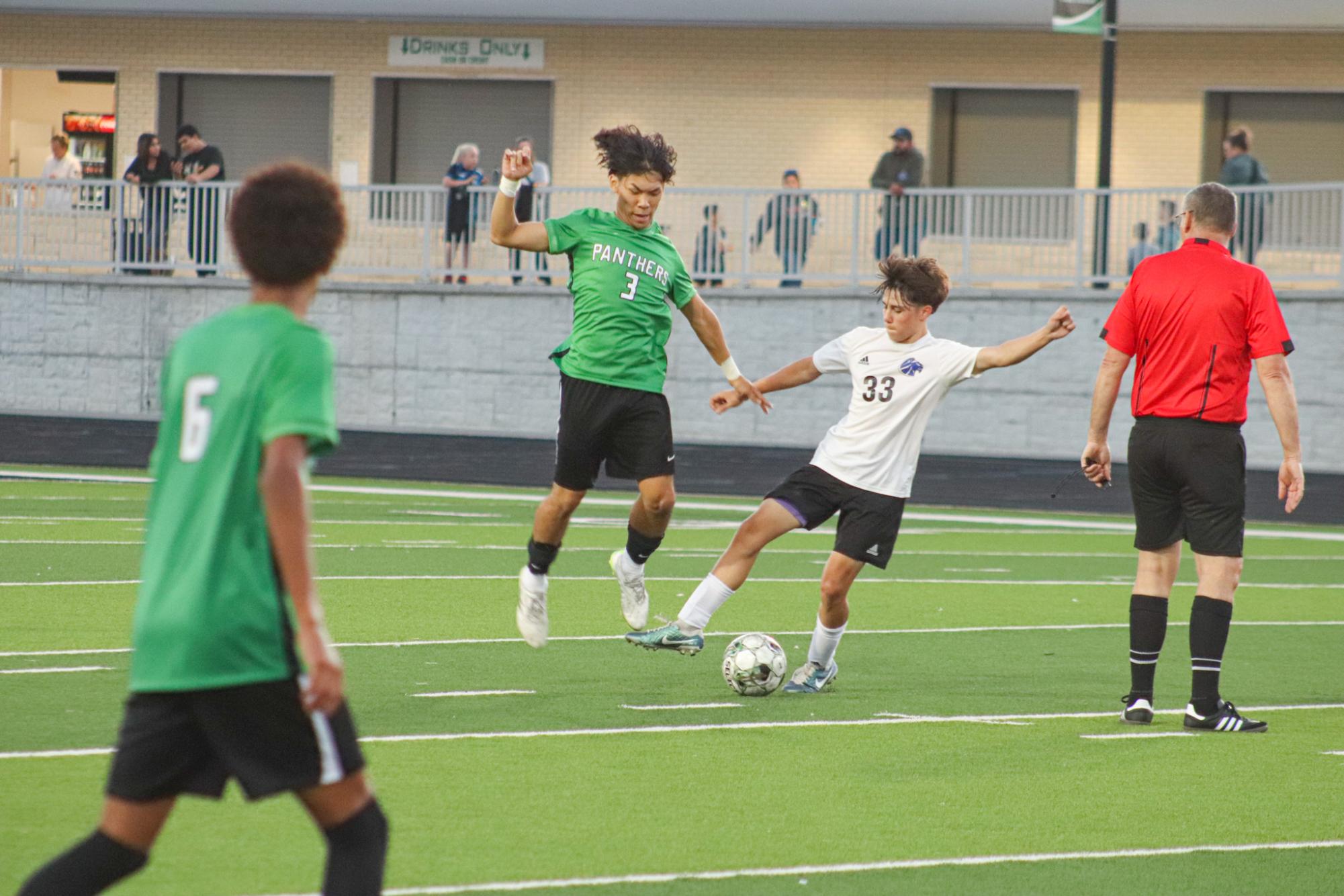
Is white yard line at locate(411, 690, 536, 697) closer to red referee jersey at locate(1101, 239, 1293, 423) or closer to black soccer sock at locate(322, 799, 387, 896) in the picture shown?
red referee jersey at locate(1101, 239, 1293, 423)

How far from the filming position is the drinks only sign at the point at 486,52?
2894 cm

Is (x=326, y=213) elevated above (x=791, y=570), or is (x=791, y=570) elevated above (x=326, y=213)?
(x=326, y=213)

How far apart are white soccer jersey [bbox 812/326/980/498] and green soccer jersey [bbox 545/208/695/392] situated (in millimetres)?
1029

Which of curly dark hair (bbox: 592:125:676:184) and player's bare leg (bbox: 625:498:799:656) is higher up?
curly dark hair (bbox: 592:125:676:184)

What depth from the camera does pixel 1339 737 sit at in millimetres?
7391

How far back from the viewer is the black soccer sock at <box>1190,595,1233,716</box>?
727 cm

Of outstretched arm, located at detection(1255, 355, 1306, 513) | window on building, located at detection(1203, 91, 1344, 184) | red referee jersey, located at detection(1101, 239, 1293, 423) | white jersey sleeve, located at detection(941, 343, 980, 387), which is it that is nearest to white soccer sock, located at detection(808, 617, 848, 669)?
white jersey sleeve, located at detection(941, 343, 980, 387)

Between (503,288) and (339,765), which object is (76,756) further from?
(503,288)

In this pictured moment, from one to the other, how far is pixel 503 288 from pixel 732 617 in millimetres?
12103

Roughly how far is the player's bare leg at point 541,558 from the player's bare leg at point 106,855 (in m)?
4.64

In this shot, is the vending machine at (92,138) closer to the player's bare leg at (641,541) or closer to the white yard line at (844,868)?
the player's bare leg at (641,541)

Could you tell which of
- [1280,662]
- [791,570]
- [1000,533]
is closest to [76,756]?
[1280,662]

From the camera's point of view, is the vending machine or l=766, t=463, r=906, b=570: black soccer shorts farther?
the vending machine

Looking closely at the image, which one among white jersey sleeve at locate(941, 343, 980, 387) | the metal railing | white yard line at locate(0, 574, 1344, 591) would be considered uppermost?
the metal railing
